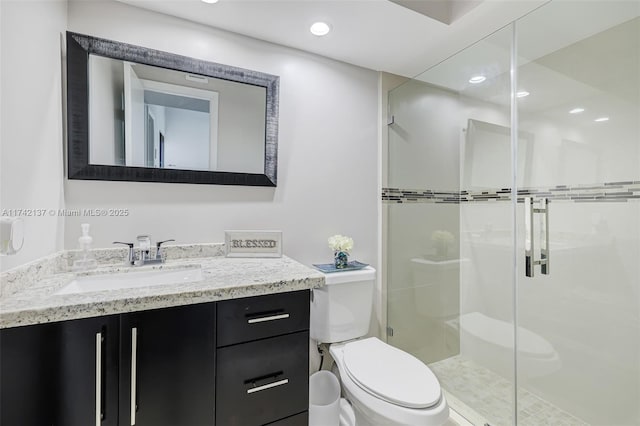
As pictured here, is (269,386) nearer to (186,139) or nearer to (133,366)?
(133,366)

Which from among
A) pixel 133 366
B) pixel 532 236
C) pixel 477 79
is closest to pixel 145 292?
pixel 133 366

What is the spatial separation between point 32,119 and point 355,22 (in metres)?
1.42

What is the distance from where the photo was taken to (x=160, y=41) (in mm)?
1423

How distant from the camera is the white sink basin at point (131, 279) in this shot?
1141 mm

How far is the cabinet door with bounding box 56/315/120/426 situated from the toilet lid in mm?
913

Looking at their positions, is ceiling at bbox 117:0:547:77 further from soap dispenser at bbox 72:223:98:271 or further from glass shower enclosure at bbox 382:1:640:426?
soap dispenser at bbox 72:223:98:271

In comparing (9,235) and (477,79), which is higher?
(477,79)

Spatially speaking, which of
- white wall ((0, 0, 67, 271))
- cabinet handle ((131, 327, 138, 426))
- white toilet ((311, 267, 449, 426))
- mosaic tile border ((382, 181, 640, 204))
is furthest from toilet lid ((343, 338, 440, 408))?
white wall ((0, 0, 67, 271))

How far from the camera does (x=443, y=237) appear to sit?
1.97 m

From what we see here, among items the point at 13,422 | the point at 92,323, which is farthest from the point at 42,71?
the point at 13,422

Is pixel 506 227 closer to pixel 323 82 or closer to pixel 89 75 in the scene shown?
pixel 323 82

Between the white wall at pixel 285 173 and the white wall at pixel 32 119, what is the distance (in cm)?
16

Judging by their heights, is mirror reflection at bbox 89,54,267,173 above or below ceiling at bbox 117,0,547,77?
below

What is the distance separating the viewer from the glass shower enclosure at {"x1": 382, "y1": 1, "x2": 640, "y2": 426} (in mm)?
1360
